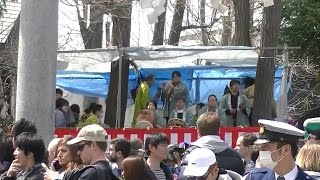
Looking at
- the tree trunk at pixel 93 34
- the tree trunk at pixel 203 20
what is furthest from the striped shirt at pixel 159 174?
the tree trunk at pixel 203 20

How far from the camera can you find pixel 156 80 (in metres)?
19.2

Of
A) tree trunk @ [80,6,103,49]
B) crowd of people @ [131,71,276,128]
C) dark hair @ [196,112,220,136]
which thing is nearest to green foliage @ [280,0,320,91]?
tree trunk @ [80,6,103,49]

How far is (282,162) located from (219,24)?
26.6 metres

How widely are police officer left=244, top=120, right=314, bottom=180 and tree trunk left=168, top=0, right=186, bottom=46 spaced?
1972 centimetres

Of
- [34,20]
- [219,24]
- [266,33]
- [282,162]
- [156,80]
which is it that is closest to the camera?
[282,162]

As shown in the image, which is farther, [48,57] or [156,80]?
[156,80]

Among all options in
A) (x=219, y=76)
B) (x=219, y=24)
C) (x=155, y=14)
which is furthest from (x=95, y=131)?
(x=219, y=24)

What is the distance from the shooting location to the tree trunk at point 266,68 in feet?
56.2

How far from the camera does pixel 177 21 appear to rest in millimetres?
27828

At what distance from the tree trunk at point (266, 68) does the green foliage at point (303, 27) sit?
7.00 meters

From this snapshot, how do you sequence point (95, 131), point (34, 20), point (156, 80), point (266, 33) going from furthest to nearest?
point (156, 80) → point (266, 33) → point (34, 20) → point (95, 131)

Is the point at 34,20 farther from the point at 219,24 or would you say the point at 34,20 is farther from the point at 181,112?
the point at 219,24

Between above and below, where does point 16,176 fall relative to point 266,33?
below

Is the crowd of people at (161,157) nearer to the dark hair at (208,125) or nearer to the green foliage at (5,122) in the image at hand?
the dark hair at (208,125)
